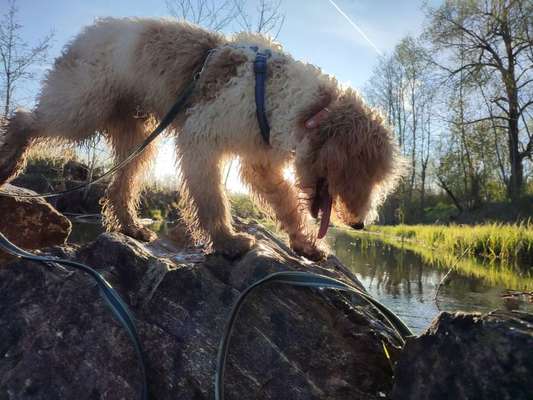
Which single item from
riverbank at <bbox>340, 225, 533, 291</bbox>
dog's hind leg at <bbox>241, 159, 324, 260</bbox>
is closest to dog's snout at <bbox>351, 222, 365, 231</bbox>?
dog's hind leg at <bbox>241, 159, 324, 260</bbox>

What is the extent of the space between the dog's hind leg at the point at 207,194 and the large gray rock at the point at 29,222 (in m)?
1.80

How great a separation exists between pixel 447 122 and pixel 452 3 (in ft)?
19.0

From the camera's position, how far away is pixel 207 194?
315cm

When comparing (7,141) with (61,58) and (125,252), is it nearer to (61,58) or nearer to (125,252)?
(61,58)

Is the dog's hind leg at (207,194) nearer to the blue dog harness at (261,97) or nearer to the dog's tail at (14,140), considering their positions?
the blue dog harness at (261,97)

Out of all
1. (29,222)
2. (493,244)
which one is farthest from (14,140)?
(493,244)

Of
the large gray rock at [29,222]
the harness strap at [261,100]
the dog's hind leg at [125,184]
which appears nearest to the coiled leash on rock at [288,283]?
the harness strap at [261,100]

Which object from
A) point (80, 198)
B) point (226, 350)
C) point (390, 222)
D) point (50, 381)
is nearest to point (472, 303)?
point (226, 350)

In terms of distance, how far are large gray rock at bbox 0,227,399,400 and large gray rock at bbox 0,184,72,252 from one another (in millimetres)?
1722

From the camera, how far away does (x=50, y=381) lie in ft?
7.00

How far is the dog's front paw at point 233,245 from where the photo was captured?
2934 millimetres

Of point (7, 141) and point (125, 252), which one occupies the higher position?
point (7, 141)

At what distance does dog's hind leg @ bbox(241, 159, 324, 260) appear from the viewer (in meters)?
3.64

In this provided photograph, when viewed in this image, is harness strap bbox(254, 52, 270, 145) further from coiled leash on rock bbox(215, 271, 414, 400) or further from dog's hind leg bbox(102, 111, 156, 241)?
dog's hind leg bbox(102, 111, 156, 241)
